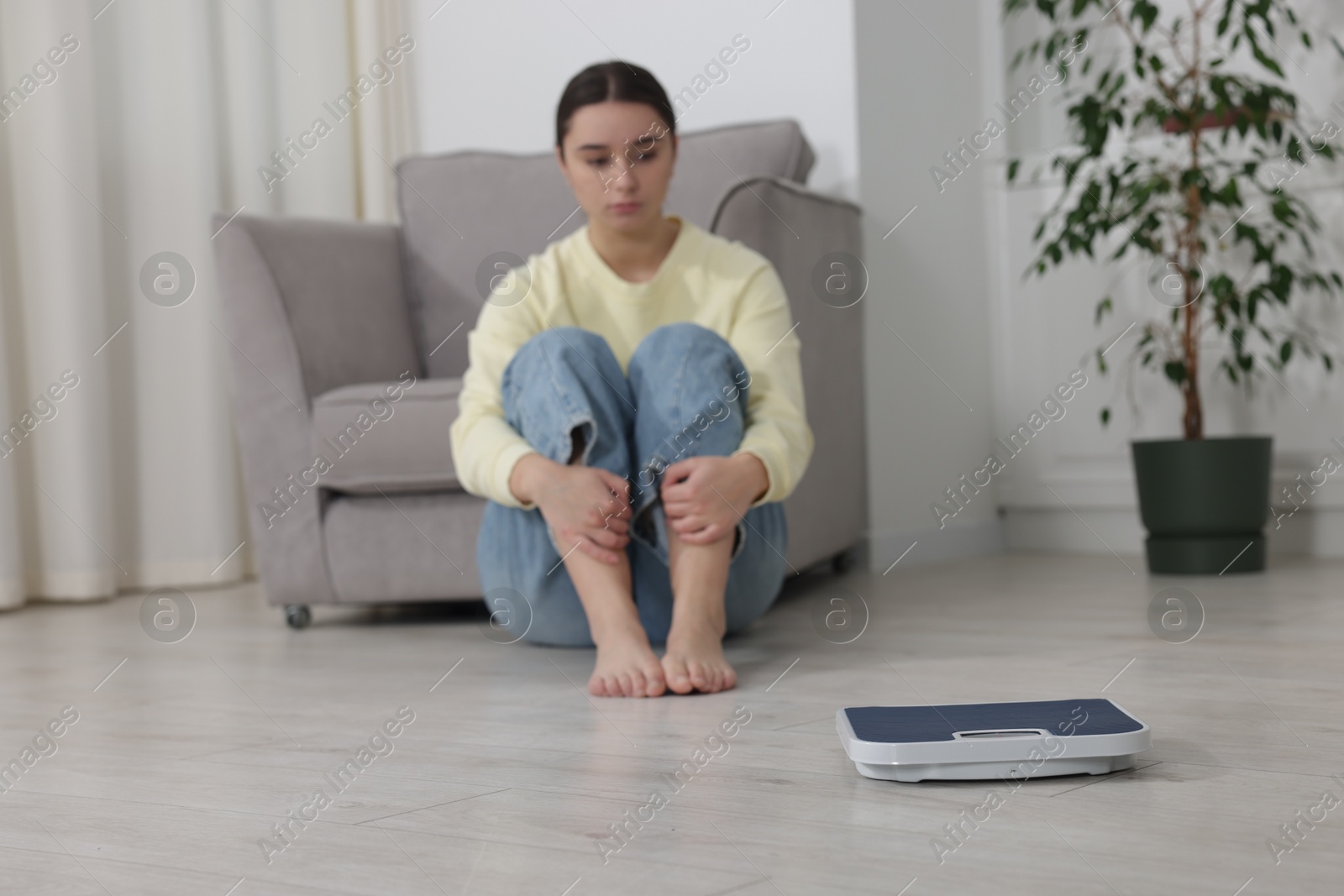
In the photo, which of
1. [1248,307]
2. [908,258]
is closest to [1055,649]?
[1248,307]

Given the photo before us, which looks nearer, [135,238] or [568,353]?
[568,353]

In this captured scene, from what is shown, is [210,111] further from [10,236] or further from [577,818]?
[577,818]

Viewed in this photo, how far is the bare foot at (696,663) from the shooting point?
134 cm

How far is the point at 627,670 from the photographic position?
1.34 m

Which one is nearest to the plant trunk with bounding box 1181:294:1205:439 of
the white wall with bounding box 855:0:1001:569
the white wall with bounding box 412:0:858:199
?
the white wall with bounding box 855:0:1001:569

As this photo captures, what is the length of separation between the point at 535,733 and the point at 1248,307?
1606 mm

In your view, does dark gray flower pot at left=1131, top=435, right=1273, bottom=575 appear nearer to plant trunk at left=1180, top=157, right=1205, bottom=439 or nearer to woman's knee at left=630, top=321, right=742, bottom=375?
plant trunk at left=1180, top=157, right=1205, bottom=439

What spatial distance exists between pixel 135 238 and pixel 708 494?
65.4 inches

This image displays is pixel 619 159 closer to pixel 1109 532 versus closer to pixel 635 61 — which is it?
pixel 635 61

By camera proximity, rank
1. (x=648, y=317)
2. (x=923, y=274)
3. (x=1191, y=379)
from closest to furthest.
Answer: (x=648, y=317) → (x=1191, y=379) → (x=923, y=274)

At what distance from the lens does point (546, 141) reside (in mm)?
2889

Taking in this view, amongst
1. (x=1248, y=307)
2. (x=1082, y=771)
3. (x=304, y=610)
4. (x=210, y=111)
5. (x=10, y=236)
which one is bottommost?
(x=304, y=610)

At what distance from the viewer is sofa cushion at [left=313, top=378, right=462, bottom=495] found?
1.92 m

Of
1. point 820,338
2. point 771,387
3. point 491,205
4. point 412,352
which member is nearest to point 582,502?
point 771,387
